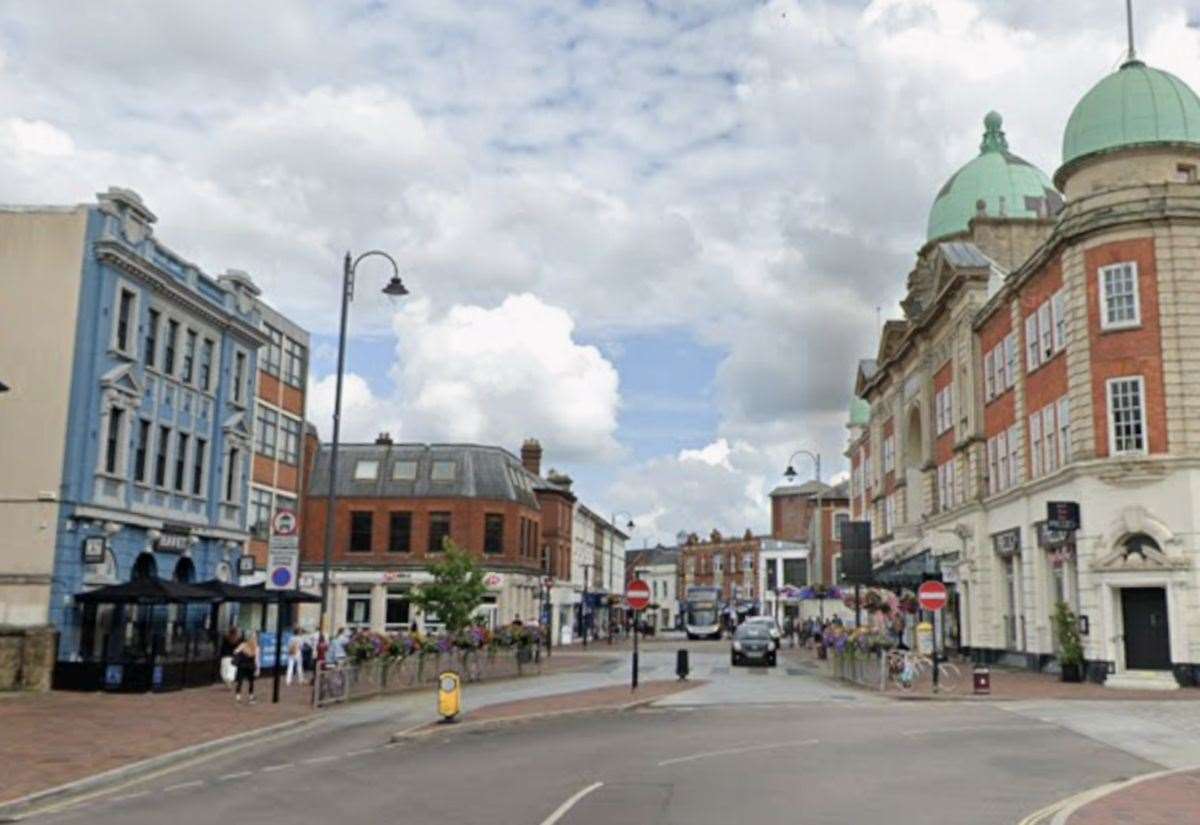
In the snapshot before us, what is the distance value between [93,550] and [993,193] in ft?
134

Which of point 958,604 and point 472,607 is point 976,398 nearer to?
point 958,604

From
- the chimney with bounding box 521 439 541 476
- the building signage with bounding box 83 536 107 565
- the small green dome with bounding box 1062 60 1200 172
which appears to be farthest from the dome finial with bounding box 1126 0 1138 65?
the chimney with bounding box 521 439 541 476

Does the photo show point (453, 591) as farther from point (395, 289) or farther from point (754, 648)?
point (395, 289)

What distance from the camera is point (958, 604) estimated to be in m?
47.9

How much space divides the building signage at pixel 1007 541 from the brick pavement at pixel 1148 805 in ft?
86.0

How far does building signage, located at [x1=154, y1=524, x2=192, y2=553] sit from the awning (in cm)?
2919

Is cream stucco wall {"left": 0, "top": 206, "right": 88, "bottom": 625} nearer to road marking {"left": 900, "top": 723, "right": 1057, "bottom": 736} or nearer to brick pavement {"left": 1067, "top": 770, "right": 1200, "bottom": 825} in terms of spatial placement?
road marking {"left": 900, "top": 723, "right": 1057, "bottom": 736}

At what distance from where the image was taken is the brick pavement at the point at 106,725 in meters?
15.7

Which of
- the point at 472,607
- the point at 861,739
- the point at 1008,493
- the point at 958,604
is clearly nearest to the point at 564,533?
the point at 472,607

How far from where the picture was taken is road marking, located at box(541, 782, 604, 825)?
11367 mm

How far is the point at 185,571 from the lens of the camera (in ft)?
122

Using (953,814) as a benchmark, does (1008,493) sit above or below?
above

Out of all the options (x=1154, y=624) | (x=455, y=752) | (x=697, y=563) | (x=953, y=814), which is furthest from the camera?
(x=697, y=563)

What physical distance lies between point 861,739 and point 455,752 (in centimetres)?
646
